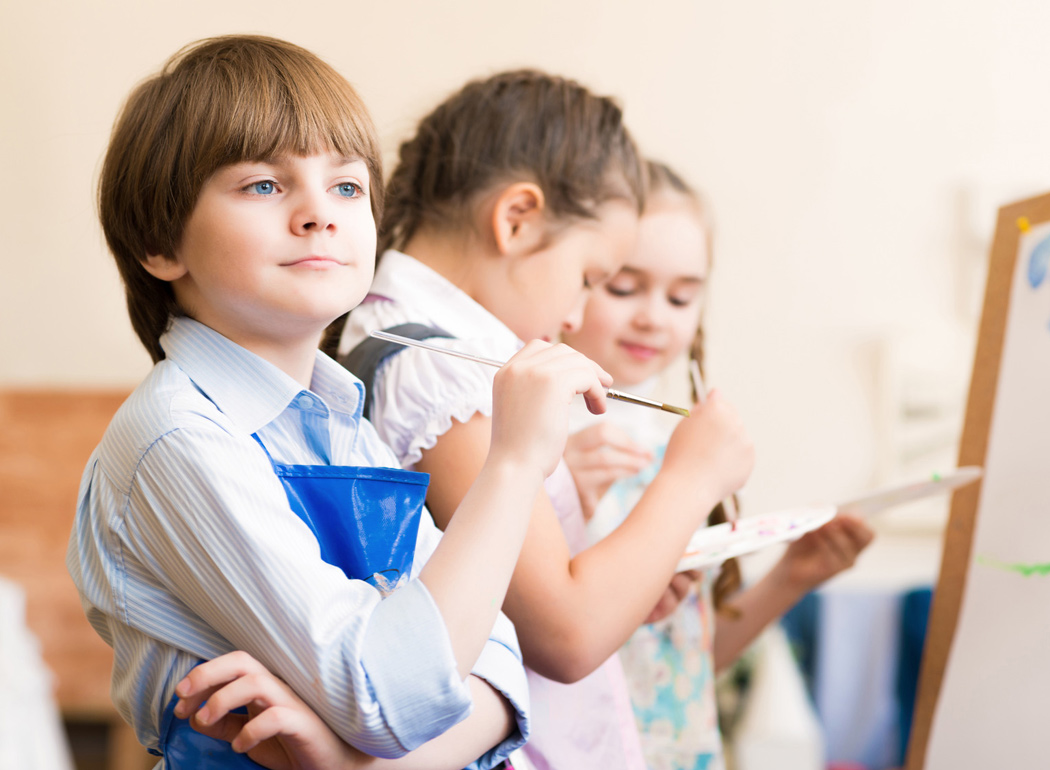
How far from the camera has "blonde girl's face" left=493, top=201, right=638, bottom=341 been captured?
880 millimetres

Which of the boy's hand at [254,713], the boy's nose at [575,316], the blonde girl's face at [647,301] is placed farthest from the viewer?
the blonde girl's face at [647,301]

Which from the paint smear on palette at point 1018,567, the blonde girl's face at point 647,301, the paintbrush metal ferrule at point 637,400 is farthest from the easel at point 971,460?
the paintbrush metal ferrule at point 637,400

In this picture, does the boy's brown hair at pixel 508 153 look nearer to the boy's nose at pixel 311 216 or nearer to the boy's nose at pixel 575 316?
the boy's nose at pixel 575 316

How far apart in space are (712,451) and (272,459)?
43 centimetres

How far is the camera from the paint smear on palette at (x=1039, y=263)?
1.04 meters

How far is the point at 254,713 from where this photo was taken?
50 cm

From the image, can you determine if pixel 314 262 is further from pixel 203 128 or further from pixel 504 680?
pixel 504 680

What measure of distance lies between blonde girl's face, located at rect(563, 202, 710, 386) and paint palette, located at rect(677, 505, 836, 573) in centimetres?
29

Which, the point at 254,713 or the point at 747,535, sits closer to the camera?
the point at 254,713

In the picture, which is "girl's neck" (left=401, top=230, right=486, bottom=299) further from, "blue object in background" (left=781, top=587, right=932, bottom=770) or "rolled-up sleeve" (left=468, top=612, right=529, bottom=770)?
"blue object in background" (left=781, top=587, right=932, bottom=770)

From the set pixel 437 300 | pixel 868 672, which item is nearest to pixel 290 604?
pixel 437 300

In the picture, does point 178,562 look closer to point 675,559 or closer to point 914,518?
point 675,559

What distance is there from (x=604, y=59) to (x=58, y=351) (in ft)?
4.92

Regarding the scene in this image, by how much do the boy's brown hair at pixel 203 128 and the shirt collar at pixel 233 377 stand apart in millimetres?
63
